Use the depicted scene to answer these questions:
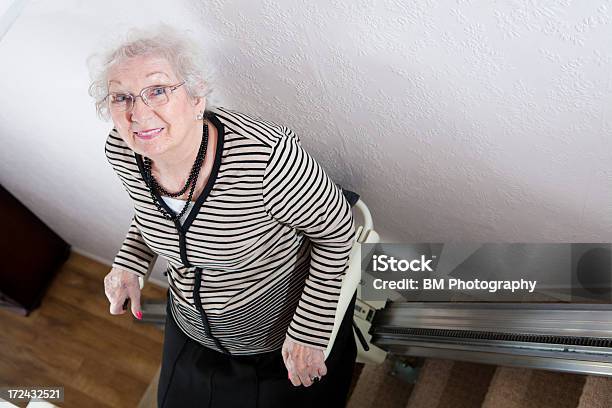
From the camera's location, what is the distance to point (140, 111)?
1146mm

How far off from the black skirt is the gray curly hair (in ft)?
2.53

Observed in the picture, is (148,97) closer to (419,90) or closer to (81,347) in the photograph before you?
(419,90)

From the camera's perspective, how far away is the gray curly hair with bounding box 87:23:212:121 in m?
1.16

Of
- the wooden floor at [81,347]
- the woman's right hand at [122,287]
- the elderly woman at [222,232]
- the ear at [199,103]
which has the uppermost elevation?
the ear at [199,103]

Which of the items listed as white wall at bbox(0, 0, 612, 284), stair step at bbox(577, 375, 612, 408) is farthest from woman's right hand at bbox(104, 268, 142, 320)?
stair step at bbox(577, 375, 612, 408)

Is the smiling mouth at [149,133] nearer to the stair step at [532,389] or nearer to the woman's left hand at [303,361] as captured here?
the woman's left hand at [303,361]

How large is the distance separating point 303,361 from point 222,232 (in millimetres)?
380

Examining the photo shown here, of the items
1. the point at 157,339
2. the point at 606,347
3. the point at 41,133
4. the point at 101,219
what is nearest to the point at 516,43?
the point at 606,347

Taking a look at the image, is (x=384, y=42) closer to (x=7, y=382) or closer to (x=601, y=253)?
(x=601, y=253)

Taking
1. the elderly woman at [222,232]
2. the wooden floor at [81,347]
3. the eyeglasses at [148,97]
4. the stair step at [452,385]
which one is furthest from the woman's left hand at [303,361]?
the wooden floor at [81,347]

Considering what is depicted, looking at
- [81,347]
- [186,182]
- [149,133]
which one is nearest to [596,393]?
[186,182]

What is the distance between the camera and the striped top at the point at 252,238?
125 cm

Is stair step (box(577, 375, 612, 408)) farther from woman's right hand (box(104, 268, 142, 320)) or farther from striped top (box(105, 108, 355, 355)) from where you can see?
woman's right hand (box(104, 268, 142, 320))

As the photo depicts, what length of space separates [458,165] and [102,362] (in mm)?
2056
